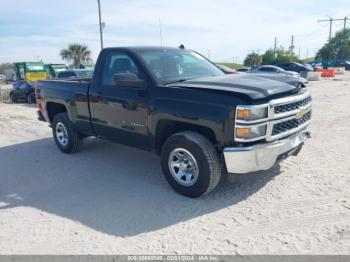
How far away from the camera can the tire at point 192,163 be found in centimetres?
377

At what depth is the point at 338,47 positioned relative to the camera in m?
60.8

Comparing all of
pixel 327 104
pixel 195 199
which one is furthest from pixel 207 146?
pixel 327 104

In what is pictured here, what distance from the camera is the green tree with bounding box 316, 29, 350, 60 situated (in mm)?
60188

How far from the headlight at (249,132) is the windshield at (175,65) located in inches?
51.5

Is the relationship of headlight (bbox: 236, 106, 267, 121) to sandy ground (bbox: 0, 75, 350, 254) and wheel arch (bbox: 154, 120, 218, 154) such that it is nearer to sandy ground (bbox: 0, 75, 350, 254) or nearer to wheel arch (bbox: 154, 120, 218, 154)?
wheel arch (bbox: 154, 120, 218, 154)

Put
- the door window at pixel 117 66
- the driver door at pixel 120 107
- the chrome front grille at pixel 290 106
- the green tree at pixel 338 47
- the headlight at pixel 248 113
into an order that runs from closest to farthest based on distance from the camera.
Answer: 1. the headlight at pixel 248 113
2. the chrome front grille at pixel 290 106
3. the driver door at pixel 120 107
4. the door window at pixel 117 66
5. the green tree at pixel 338 47

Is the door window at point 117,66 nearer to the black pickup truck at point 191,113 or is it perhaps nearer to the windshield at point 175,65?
the black pickup truck at point 191,113

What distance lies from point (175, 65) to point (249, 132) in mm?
1752

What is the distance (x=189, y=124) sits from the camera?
4.05 meters

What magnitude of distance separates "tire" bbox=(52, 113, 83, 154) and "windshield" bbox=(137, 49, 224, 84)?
2.23 metres

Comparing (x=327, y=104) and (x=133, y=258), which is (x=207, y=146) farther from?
(x=327, y=104)

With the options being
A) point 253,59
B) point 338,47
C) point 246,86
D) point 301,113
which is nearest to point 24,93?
point 246,86

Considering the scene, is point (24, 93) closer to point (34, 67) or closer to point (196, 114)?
point (196, 114)

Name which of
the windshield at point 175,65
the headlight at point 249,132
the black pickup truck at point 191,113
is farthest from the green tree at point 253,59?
the headlight at point 249,132
